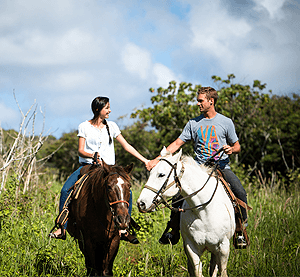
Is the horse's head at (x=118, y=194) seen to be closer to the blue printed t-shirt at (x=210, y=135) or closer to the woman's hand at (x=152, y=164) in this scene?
the woman's hand at (x=152, y=164)

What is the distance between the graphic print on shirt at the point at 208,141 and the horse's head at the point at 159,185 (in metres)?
0.87

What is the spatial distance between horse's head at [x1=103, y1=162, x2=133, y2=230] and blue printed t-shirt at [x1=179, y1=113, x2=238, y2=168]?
1.48 meters

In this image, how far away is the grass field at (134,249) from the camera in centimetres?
446

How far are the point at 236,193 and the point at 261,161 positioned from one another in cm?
967

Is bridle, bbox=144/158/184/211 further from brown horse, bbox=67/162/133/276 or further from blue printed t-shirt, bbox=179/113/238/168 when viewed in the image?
blue printed t-shirt, bbox=179/113/238/168

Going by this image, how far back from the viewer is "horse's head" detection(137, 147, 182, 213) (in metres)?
3.44

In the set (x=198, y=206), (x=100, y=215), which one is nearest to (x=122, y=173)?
(x=100, y=215)

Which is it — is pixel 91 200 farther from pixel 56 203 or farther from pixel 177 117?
pixel 177 117

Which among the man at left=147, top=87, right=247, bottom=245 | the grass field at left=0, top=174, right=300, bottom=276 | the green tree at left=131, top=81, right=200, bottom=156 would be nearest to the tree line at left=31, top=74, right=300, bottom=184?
the green tree at left=131, top=81, right=200, bottom=156

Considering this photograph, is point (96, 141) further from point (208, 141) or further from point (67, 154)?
point (67, 154)

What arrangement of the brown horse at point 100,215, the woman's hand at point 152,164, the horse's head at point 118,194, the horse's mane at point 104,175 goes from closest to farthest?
the horse's head at point 118,194, the brown horse at point 100,215, the horse's mane at point 104,175, the woman's hand at point 152,164

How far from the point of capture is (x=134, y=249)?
6258mm

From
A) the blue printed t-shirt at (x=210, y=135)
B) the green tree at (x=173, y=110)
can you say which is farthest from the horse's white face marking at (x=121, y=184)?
the green tree at (x=173, y=110)

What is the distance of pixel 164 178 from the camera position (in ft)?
11.7
